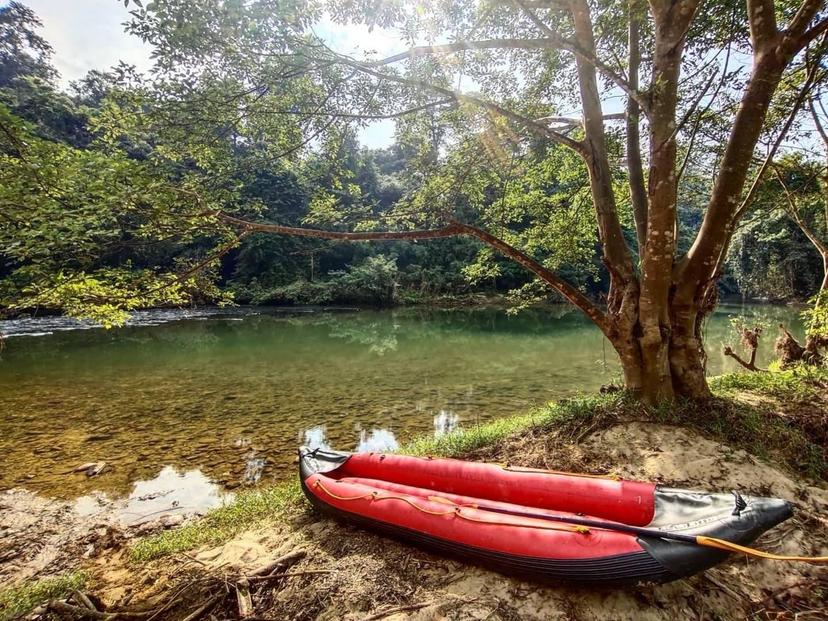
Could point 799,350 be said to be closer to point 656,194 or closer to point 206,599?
point 656,194

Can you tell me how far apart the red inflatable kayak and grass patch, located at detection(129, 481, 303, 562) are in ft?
2.24

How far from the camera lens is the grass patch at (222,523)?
353cm

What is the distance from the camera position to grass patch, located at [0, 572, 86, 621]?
107 inches

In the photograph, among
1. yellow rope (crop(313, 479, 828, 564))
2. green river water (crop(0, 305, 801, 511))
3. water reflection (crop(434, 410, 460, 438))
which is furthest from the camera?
water reflection (crop(434, 410, 460, 438))

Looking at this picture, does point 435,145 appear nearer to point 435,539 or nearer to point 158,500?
point 435,539

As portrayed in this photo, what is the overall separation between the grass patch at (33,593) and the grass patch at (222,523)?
18.0 inches

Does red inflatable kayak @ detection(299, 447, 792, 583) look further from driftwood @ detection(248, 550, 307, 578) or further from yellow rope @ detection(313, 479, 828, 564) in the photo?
driftwood @ detection(248, 550, 307, 578)

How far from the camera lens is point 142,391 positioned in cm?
925

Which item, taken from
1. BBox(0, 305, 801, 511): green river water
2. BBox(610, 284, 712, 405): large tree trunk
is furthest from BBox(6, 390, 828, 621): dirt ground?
BBox(0, 305, 801, 511): green river water

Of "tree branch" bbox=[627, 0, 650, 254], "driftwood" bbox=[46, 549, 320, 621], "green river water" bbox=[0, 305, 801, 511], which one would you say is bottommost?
"green river water" bbox=[0, 305, 801, 511]

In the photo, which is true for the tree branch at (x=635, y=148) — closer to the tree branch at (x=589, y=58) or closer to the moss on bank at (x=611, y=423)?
the tree branch at (x=589, y=58)

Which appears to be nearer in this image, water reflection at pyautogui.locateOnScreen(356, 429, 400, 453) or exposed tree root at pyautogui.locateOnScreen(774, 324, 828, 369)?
water reflection at pyautogui.locateOnScreen(356, 429, 400, 453)

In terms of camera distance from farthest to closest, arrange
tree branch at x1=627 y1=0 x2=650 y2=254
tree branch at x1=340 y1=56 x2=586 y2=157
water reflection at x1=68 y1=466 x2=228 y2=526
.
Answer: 1. tree branch at x1=627 y1=0 x2=650 y2=254
2. water reflection at x1=68 y1=466 x2=228 y2=526
3. tree branch at x1=340 y1=56 x2=586 y2=157

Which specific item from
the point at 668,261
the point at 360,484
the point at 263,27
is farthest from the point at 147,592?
the point at 668,261
